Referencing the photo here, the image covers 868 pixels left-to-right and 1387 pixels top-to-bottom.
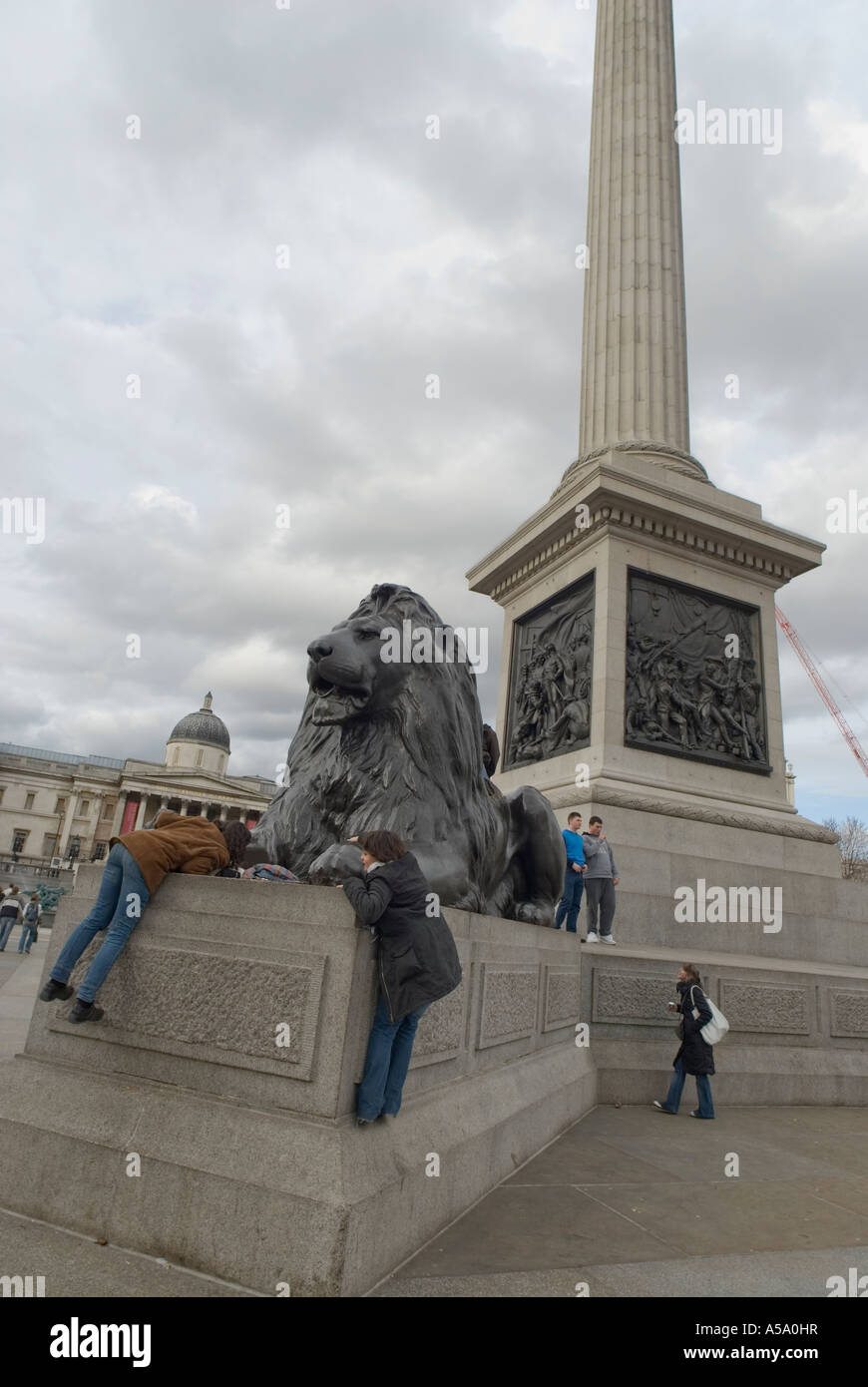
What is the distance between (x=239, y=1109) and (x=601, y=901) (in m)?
5.99

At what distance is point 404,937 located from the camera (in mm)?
2916

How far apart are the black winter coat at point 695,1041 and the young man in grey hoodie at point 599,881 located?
160cm

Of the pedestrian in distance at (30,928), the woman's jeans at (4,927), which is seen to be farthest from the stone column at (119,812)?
the woman's jeans at (4,927)

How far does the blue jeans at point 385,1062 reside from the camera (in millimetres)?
2838

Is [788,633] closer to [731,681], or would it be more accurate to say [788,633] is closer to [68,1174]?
[731,681]

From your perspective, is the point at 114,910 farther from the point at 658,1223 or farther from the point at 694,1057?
the point at 694,1057

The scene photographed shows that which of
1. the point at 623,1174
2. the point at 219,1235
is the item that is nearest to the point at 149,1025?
the point at 219,1235

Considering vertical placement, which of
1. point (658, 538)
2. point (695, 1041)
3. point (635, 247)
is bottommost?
point (695, 1041)

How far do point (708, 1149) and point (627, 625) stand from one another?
6.92 m

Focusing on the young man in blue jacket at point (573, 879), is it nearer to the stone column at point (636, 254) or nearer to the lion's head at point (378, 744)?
the lion's head at point (378, 744)

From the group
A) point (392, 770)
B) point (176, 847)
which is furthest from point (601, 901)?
point (176, 847)
